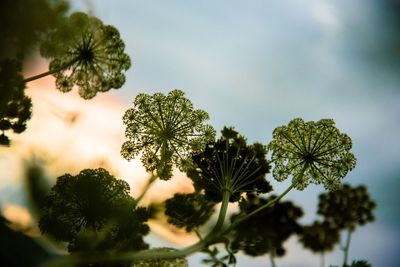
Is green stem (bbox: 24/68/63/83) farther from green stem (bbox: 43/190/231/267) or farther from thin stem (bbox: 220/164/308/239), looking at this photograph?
thin stem (bbox: 220/164/308/239)

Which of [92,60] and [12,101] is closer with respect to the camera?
[12,101]

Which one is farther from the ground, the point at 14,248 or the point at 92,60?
the point at 92,60

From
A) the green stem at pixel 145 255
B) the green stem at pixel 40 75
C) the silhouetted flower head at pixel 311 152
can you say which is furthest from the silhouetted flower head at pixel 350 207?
the green stem at pixel 40 75

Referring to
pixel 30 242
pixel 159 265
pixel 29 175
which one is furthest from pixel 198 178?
pixel 29 175

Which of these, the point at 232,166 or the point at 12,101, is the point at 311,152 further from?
the point at 12,101

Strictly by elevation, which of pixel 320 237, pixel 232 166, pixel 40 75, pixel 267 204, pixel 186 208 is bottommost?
pixel 267 204

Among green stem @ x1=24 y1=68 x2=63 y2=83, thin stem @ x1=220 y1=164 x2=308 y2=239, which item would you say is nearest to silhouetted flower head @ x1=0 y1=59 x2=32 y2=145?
green stem @ x1=24 y1=68 x2=63 y2=83

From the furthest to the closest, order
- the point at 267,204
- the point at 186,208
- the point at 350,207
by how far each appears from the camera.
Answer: the point at 350,207 < the point at 186,208 < the point at 267,204

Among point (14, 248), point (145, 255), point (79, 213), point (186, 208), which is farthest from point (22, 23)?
point (186, 208)
